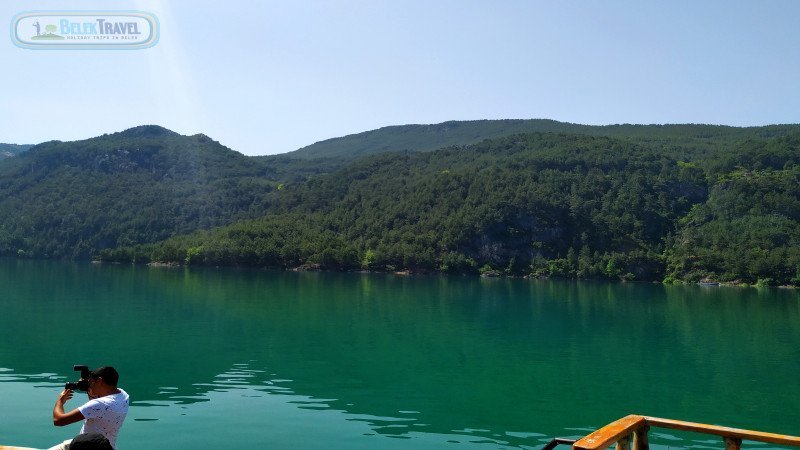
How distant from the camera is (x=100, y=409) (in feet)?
28.3

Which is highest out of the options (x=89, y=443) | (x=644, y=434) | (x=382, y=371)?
(x=89, y=443)

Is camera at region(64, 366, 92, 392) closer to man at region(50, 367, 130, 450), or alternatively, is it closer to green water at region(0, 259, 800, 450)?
man at region(50, 367, 130, 450)

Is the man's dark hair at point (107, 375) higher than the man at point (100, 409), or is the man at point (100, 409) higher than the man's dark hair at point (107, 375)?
the man's dark hair at point (107, 375)

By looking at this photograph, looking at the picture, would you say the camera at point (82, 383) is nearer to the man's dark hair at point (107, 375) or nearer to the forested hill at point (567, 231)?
the man's dark hair at point (107, 375)

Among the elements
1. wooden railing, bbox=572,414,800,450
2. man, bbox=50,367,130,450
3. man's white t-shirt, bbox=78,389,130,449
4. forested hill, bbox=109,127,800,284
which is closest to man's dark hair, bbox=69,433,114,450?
man, bbox=50,367,130,450

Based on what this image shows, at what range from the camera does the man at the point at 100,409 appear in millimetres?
8578

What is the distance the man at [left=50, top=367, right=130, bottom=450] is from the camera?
858 cm

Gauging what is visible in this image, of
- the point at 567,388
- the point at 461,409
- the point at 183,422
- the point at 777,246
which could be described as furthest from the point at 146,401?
the point at 777,246

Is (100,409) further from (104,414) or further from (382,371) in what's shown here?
(382,371)

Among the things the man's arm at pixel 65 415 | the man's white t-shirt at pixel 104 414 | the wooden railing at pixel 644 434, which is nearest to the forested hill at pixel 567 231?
the wooden railing at pixel 644 434

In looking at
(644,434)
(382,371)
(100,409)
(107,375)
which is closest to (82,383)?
(107,375)

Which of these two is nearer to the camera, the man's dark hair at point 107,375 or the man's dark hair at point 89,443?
the man's dark hair at point 89,443

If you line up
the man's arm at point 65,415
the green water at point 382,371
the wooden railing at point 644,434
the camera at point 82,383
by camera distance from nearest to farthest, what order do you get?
the wooden railing at point 644,434 < the camera at point 82,383 < the man's arm at point 65,415 < the green water at point 382,371

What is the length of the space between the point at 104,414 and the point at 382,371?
24.6 metres
